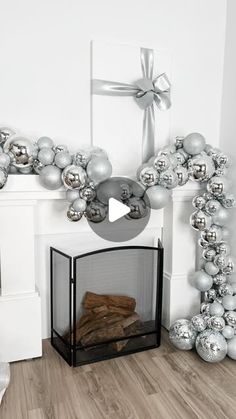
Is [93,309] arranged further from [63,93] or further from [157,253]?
[63,93]

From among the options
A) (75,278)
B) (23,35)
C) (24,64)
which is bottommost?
(75,278)

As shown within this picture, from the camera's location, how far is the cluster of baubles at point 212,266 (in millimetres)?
2002

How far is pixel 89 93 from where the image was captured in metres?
2.12

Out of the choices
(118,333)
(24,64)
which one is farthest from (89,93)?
A: (118,333)

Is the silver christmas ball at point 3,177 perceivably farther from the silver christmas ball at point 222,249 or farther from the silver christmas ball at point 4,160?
the silver christmas ball at point 222,249

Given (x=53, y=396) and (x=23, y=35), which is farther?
(x=23, y=35)

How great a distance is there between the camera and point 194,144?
6.75 feet

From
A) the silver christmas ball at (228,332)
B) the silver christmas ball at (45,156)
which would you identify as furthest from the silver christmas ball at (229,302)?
the silver christmas ball at (45,156)

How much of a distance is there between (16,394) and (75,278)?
616 millimetres

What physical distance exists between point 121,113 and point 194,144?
497mm

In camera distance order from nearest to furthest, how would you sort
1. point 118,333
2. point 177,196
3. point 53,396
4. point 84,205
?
point 53,396, point 84,205, point 118,333, point 177,196

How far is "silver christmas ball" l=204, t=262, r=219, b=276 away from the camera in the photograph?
2148mm

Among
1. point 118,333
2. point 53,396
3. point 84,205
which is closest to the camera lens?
point 53,396
